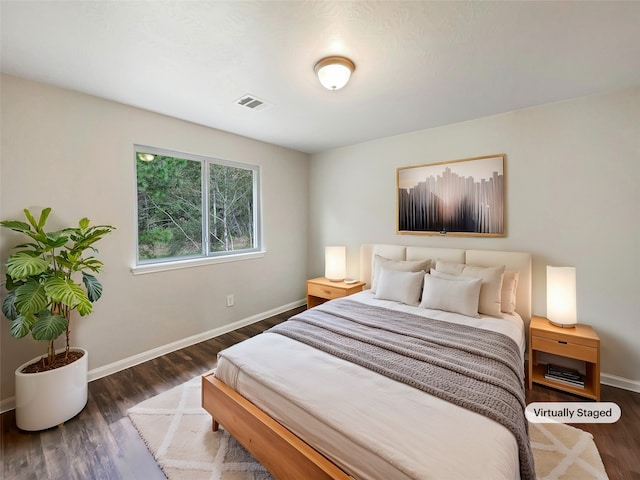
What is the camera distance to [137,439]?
5.84 feet

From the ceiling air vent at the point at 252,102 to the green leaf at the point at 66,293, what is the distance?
1929 millimetres

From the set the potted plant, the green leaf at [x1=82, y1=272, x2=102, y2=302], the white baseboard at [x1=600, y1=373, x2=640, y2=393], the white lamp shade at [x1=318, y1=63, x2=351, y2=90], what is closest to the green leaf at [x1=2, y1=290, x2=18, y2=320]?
the potted plant

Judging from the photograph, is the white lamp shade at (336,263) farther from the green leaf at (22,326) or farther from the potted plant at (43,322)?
the green leaf at (22,326)

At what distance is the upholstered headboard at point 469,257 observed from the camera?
8.48ft

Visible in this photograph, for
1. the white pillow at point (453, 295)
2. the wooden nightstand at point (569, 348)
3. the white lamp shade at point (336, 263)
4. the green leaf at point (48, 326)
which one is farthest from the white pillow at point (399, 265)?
the green leaf at point (48, 326)

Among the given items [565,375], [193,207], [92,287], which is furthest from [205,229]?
[565,375]

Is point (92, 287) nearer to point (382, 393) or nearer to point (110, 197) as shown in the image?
point (110, 197)

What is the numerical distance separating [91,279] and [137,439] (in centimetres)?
125

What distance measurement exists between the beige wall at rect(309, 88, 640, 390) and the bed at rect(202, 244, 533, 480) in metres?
0.36

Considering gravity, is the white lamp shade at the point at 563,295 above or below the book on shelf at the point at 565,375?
above

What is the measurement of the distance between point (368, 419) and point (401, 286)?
173 centimetres

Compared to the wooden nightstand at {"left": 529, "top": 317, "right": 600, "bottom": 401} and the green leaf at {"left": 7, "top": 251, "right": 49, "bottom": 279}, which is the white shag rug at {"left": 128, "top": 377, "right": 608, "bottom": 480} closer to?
the wooden nightstand at {"left": 529, "top": 317, "right": 600, "bottom": 401}

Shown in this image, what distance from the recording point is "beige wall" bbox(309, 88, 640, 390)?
2.23m

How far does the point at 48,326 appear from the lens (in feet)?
5.94
